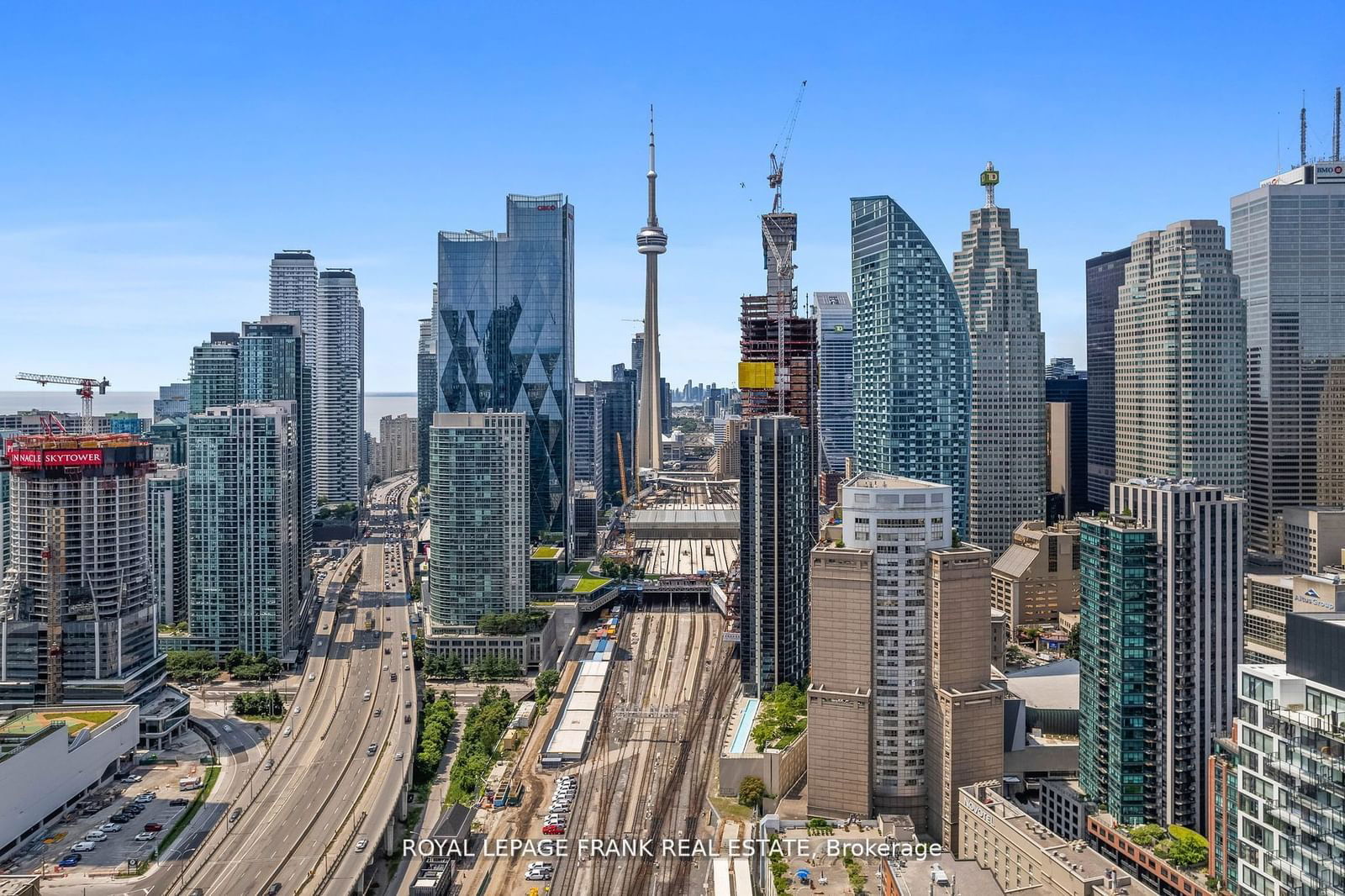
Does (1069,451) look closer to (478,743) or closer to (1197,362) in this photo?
(1197,362)

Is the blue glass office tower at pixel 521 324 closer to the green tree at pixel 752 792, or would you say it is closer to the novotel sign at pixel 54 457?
the novotel sign at pixel 54 457

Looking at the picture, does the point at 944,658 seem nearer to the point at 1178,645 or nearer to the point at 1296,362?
the point at 1178,645

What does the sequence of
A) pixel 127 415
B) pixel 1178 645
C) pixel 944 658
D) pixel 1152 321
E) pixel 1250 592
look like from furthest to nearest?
1. pixel 127 415
2. pixel 1152 321
3. pixel 1250 592
4. pixel 944 658
5. pixel 1178 645

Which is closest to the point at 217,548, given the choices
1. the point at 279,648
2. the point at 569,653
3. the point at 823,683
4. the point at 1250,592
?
the point at 279,648

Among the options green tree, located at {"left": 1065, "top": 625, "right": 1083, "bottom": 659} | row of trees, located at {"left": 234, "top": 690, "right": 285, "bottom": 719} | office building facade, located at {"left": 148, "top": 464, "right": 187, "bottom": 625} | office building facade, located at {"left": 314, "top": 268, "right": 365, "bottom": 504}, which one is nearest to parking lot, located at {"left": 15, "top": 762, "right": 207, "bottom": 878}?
row of trees, located at {"left": 234, "top": 690, "right": 285, "bottom": 719}

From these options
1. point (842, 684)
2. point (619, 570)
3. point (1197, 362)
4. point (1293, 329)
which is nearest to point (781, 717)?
point (842, 684)

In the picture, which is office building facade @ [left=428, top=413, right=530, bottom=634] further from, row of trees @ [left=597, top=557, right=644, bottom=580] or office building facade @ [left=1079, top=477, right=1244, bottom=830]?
office building facade @ [left=1079, top=477, right=1244, bottom=830]
